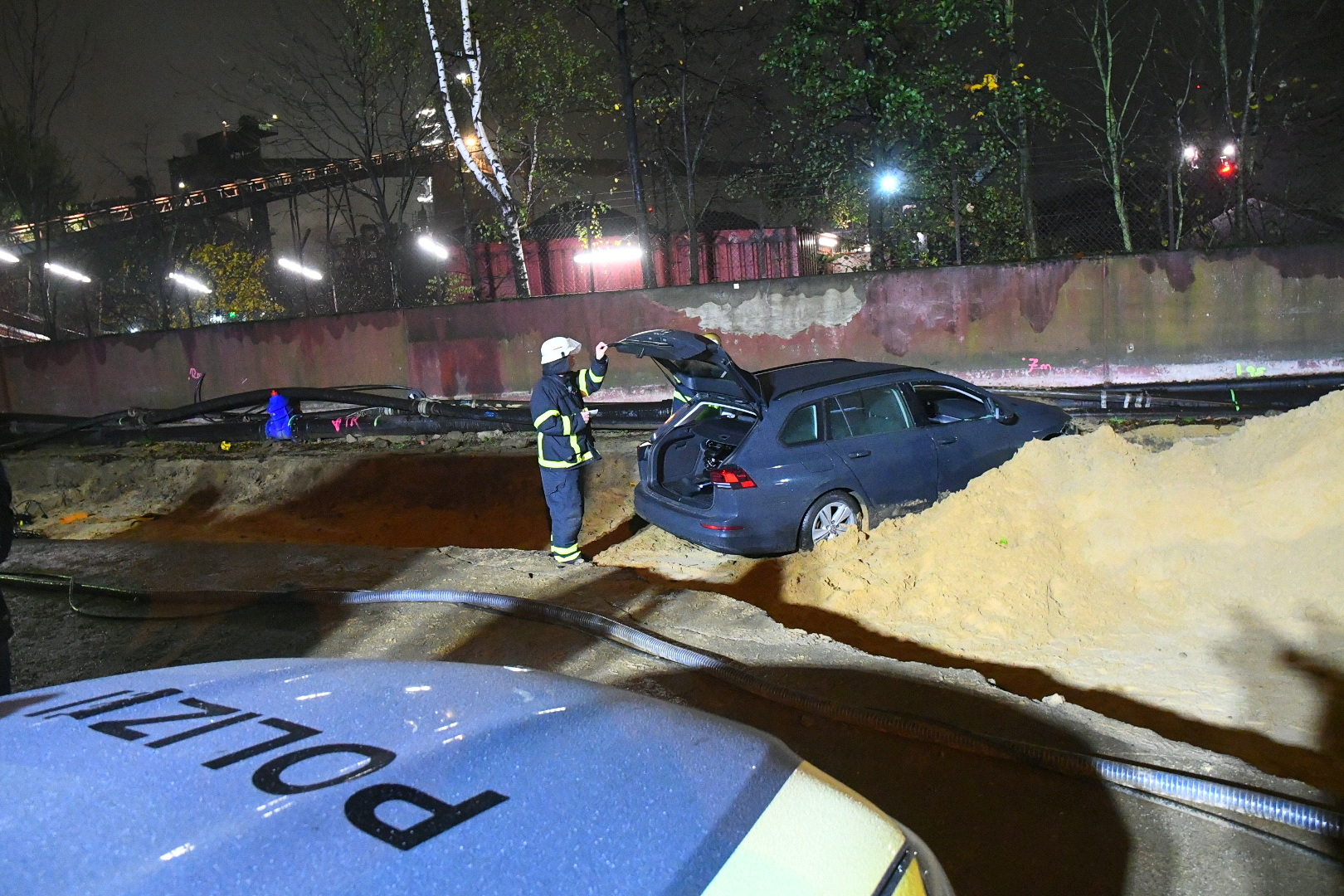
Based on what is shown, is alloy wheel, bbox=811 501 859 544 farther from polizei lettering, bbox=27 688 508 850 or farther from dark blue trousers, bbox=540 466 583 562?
polizei lettering, bbox=27 688 508 850

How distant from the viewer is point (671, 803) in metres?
1.69

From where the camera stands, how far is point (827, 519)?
715cm

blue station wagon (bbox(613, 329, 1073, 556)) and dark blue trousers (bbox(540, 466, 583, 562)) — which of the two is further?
dark blue trousers (bbox(540, 466, 583, 562))

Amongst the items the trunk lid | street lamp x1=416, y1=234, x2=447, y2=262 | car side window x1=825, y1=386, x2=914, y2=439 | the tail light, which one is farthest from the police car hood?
street lamp x1=416, y1=234, x2=447, y2=262

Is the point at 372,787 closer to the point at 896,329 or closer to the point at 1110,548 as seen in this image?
the point at 1110,548

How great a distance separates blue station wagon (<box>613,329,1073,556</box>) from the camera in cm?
691

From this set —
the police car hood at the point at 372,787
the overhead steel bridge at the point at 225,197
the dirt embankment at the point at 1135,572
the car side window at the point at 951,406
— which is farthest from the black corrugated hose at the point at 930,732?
the overhead steel bridge at the point at 225,197

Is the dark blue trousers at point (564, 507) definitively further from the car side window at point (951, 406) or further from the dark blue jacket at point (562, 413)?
the car side window at point (951, 406)

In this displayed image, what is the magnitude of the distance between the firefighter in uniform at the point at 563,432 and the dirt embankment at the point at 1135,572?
4.91 feet

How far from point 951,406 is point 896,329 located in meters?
6.07

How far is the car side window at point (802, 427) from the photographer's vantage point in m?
7.06

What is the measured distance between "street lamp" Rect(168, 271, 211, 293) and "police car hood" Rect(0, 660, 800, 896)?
19733mm

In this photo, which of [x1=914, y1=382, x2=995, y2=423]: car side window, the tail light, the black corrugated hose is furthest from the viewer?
[x1=914, y1=382, x2=995, y2=423]: car side window

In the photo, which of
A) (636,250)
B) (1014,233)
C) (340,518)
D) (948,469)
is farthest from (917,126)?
(340,518)
